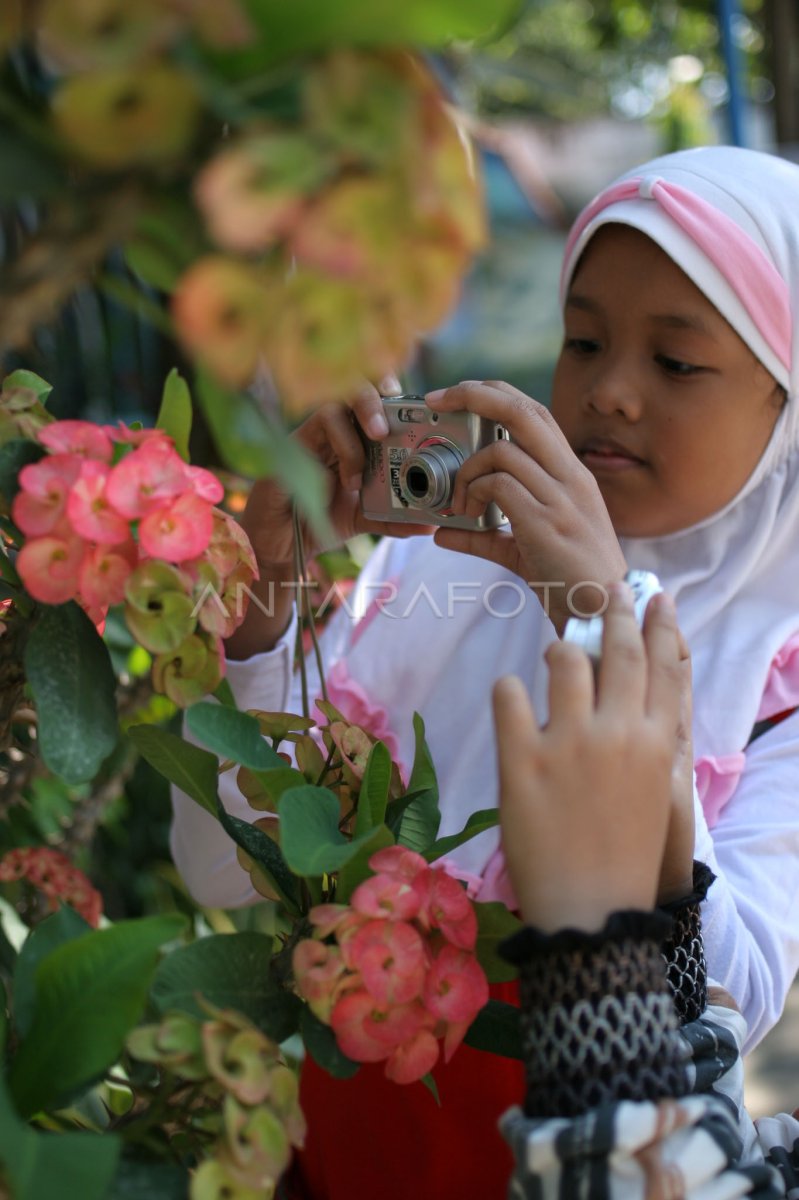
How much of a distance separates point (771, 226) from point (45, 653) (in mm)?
687

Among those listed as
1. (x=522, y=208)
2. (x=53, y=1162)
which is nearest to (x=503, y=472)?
(x=53, y=1162)

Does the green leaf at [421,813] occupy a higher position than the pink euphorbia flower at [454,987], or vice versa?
the pink euphorbia flower at [454,987]

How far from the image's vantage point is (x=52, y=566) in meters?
0.45

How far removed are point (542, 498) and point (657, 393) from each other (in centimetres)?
22

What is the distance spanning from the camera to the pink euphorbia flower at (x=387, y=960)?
44cm

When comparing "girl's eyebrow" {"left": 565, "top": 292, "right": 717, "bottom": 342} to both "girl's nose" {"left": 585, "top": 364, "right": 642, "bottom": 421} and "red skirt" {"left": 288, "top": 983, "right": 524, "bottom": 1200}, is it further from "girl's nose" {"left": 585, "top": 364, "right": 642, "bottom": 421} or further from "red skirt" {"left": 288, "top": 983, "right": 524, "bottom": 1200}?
"red skirt" {"left": 288, "top": 983, "right": 524, "bottom": 1200}

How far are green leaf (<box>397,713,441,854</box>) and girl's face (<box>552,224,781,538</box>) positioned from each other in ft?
1.33

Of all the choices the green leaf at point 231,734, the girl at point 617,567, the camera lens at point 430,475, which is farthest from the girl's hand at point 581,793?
the camera lens at point 430,475

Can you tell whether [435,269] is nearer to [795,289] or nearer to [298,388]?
[298,388]

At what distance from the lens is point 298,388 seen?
0.34m

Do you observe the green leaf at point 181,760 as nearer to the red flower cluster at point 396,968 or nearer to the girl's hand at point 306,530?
the red flower cluster at point 396,968

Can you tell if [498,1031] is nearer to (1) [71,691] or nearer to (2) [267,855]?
(2) [267,855]

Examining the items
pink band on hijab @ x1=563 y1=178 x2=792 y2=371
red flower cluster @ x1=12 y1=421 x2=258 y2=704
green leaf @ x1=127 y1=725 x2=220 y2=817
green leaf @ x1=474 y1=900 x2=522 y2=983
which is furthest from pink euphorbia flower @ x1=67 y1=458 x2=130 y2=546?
pink band on hijab @ x1=563 y1=178 x2=792 y2=371

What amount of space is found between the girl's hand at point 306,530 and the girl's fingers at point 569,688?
1.18ft
